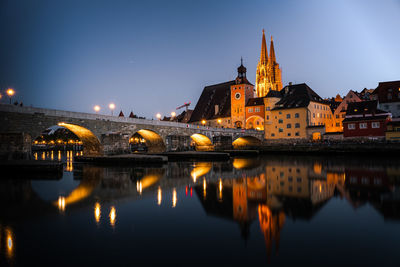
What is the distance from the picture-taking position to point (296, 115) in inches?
2357

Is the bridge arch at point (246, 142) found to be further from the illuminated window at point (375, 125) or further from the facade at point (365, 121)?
the illuminated window at point (375, 125)

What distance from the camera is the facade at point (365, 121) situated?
45.8m

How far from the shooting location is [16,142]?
22.1m

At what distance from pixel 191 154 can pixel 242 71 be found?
1681 inches

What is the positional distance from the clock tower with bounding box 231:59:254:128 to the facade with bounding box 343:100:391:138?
86.5 feet

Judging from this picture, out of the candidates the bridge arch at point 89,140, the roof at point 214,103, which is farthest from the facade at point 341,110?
the bridge arch at point 89,140

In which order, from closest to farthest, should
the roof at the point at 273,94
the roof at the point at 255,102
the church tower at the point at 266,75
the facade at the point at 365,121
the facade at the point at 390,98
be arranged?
1. the facade at the point at 365,121
2. the facade at the point at 390,98
3. the roof at the point at 273,94
4. the roof at the point at 255,102
5. the church tower at the point at 266,75

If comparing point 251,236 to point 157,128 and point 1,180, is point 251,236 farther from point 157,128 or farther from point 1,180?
point 157,128

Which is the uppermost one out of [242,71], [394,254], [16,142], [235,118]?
[242,71]

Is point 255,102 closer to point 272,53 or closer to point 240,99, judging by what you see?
point 240,99

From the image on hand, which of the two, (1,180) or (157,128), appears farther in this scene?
(157,128)

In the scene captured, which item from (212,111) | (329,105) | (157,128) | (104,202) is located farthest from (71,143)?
(104,202)

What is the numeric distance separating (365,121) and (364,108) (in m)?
3.20

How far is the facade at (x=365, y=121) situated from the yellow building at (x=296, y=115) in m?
6.88
